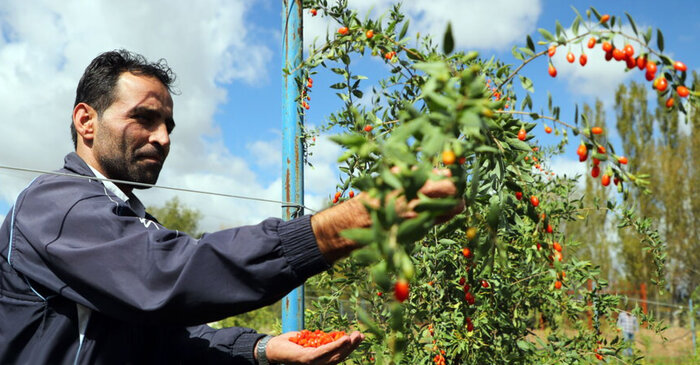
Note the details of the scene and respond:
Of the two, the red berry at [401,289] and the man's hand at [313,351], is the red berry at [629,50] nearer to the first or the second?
the red berry at [401,289]

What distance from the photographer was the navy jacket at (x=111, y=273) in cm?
109

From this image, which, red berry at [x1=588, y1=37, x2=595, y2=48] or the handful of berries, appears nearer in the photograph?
red berry at [x1=588, y1=37, x2=595, y2=48]

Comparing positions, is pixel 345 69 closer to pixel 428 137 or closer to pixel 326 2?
pixel 326 2

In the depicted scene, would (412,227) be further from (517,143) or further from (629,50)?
(629,50)

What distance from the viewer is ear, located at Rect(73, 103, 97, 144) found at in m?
1.69

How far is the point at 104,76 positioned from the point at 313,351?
43.0 inches

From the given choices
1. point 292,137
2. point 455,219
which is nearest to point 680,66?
point 455,219

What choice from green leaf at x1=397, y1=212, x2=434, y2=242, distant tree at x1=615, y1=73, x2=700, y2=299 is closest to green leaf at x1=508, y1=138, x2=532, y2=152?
green leaf at x1=397, y1=212, x2=434, y2=242

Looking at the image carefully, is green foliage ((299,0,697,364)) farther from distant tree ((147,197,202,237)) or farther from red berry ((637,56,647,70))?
distant tree ((147,197,202,237))

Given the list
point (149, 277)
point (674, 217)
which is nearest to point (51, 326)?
point (149, 277)

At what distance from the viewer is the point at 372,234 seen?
26.9 inches

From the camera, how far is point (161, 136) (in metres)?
1.68

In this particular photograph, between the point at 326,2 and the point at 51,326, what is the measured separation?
5.45 ft

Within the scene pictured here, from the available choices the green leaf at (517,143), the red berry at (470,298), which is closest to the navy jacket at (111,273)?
the green leaf at (517,143)
